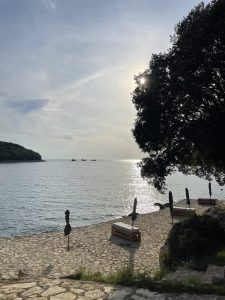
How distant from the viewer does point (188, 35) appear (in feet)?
72.1

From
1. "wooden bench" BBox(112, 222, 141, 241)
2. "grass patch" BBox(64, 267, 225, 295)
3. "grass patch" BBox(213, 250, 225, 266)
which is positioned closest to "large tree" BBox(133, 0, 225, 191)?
"wooden bench" BBox(112, 222, 141, 241)

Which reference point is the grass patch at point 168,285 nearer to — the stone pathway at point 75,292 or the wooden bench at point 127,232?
the stone pathway at point 75,292

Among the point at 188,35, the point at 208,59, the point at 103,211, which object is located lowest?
the point at 103,211

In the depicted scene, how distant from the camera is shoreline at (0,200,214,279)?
19.8 m

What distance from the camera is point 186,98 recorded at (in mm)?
21625

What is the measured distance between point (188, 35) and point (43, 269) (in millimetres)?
17277

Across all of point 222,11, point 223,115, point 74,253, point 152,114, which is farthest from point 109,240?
point 222,11

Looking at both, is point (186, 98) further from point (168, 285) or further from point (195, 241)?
point (168, 285)

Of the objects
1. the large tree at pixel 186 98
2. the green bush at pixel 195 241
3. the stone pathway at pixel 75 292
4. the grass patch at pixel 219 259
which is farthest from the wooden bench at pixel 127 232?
the stone pathway at pixel 75 292

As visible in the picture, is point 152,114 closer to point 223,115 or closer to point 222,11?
point 223,115

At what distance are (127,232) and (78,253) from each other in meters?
5.15

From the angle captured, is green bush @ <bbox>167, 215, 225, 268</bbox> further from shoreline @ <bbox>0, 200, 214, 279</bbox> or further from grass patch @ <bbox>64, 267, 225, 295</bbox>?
grass patch @ <bbox>64, 267, 225, 295</bbox>

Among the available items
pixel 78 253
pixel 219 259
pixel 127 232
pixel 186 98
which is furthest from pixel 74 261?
pixel 186 98

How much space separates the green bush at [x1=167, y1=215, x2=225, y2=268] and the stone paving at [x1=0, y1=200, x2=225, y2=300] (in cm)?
367
